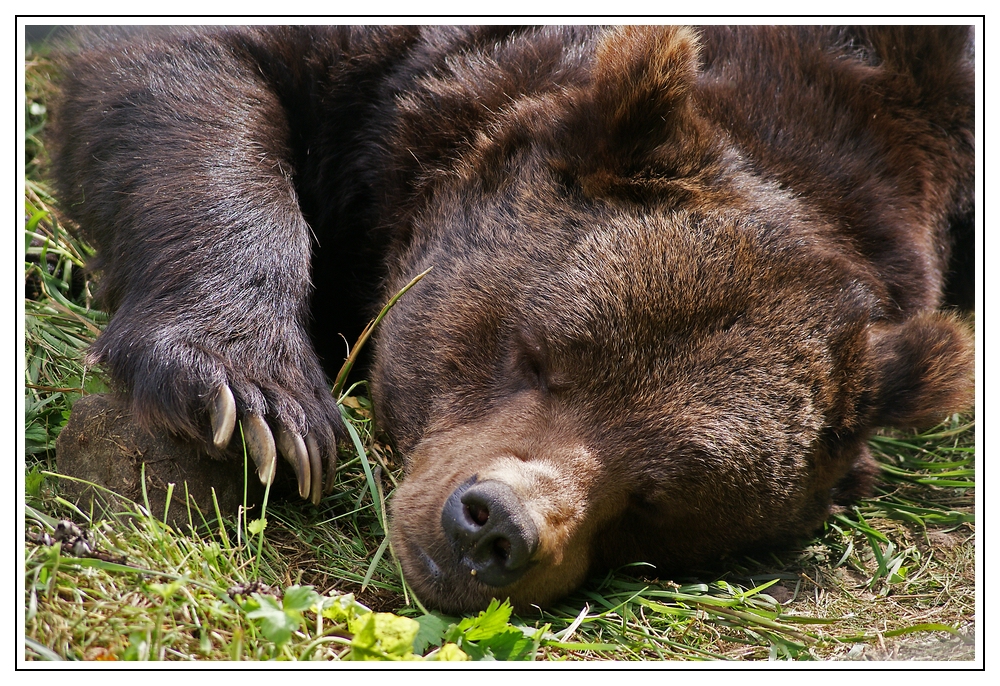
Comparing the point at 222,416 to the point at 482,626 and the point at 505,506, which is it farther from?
the point at 482,626

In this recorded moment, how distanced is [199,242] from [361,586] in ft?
4.43

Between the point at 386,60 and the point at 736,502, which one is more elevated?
the point at 386,60

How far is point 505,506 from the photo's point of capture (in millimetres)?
2676

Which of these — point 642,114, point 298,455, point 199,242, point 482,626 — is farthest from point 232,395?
point 642,114

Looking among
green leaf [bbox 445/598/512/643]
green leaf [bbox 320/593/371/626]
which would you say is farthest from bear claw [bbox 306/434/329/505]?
green leaf [bbox 445/598/512/643]

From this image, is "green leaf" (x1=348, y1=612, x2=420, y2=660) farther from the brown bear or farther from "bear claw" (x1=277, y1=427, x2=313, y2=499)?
"bear claw" (x1=277, y1=427, x2=313, y2=499)

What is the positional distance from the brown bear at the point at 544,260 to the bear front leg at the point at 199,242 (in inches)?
0.4

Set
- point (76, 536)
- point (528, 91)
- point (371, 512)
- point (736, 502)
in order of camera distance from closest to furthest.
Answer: point (76, 536)
point (736, 502)
point (371, 512)
point (528, 91)

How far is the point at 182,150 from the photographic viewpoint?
3.53 metres

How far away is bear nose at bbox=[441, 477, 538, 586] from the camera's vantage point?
2.68m

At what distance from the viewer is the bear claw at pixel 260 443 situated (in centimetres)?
299
